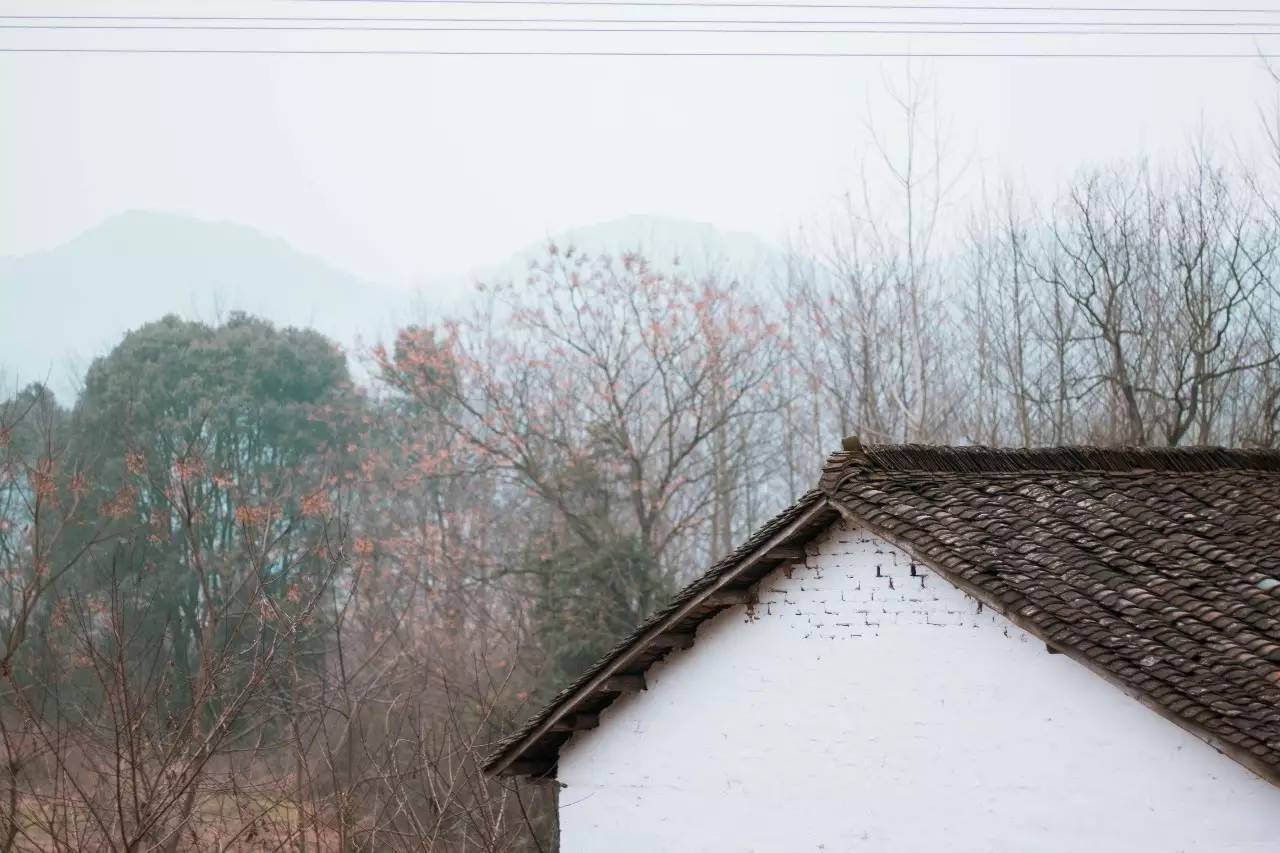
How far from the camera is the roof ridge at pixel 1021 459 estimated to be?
999 centimetres

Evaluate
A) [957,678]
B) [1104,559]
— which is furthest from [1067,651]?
[1104,559]

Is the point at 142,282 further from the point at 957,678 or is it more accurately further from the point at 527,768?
the point at 957,678

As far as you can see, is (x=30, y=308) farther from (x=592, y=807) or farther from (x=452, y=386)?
(x=592, y=807)

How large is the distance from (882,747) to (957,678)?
2.42 ft

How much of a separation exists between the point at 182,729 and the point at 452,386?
20159 millimetres

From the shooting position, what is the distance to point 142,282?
7956 cm

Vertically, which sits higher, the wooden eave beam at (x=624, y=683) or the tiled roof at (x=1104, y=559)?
the tiled roof at (x=1104, y=559)

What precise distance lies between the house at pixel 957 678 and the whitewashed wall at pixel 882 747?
0.02m

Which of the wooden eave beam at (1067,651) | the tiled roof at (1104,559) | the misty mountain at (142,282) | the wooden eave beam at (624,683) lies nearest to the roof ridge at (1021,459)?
the tiled roof at (1104,559)

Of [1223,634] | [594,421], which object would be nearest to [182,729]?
[1223,634]

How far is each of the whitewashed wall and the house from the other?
0.02 metres

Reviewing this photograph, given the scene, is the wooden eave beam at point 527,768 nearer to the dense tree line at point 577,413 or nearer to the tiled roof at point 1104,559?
the tiled roof at point 1104,559

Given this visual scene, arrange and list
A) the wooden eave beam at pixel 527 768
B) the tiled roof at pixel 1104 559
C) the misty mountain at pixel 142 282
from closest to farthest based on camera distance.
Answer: the tiled roof at pixel 1104 559
the wooden eave beam at pixel 527 768
the misty mountain at pixel 142 282

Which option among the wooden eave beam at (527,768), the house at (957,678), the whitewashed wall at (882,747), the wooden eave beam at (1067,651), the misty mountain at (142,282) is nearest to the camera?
the wooden eave beam at (1067,651)
